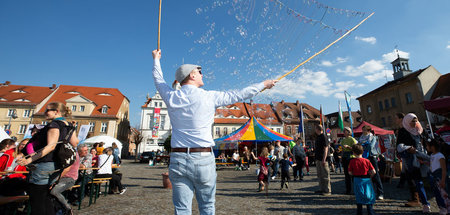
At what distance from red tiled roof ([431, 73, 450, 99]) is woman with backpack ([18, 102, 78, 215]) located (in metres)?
39.4

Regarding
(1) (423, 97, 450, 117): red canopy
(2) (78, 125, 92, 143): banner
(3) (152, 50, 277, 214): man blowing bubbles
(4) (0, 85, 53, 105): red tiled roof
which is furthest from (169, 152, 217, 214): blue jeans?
(4) (0, 85, 53, 105): red tiled roof

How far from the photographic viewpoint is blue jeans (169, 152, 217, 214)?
5.58 feet

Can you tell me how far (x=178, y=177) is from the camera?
1.74 meters

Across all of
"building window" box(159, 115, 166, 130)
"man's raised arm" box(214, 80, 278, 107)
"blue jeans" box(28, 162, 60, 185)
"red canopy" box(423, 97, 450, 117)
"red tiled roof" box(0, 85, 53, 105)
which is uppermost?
"red tiled roof" box(0, 85, 53, 105)

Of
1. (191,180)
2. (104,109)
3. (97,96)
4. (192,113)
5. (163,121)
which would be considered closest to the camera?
(191,180)

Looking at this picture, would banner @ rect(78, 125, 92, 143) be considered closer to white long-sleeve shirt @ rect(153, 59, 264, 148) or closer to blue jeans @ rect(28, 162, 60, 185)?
blue jeans @ rect(28, 162, 60, 185)

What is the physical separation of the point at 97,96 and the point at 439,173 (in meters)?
50.3

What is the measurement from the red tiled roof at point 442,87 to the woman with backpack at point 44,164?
39386 millimetres

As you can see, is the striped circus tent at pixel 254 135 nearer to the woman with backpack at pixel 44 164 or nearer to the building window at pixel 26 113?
the woman with backpack at pixel 44 164

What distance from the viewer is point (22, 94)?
39500 mm

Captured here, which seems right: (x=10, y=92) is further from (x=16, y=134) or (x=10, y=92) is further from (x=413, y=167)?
(x=413, y=167)

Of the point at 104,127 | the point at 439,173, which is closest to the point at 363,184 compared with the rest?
the point at 439,173

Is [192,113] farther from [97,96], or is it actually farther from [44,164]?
[97,96]

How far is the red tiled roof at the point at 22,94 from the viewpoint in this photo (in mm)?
37344
